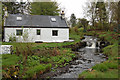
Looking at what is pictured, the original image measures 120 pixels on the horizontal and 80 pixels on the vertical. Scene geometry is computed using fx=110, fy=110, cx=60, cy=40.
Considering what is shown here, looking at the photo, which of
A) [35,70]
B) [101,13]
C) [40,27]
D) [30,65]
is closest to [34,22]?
[40,27]

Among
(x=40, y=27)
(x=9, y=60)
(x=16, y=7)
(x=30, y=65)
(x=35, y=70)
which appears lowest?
(x=35, y=70)

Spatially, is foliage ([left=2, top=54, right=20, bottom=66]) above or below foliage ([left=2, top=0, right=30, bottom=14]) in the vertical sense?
below

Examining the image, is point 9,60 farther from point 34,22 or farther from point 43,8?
point 43,8

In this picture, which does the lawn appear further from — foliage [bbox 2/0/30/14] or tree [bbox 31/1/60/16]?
foliage [bbox 2/0/30/14]

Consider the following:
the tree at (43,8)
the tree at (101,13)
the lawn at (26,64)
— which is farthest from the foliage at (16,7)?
the lawn at (26,64)

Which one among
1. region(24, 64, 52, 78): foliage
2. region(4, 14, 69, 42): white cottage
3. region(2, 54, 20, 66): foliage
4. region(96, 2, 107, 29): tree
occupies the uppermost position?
region(96, 2, 107, 29): tree

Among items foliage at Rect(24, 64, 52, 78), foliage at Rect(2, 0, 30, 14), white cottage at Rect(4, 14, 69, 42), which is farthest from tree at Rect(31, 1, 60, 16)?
foliage at Rect(24, 64, 52, 78)

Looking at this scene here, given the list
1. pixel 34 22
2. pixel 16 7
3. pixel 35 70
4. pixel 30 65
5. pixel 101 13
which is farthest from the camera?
pixel 16 7

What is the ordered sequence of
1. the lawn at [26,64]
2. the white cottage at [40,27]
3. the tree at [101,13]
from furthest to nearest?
the tree at [101,13] < the white cottage at [40,27] < the lawn at [26,64]

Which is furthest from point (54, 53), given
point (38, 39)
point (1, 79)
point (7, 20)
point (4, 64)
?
point (7, 20)

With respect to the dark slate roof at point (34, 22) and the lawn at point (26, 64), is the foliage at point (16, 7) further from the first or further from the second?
the lawn at point (26, 64)

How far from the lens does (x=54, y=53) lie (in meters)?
11.6

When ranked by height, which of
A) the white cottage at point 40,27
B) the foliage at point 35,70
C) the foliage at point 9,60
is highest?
the white cottage at point 40,27

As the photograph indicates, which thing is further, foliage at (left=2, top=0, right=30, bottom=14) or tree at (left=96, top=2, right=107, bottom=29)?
tree at (left=96, top=2, right=107, bottom=29)
